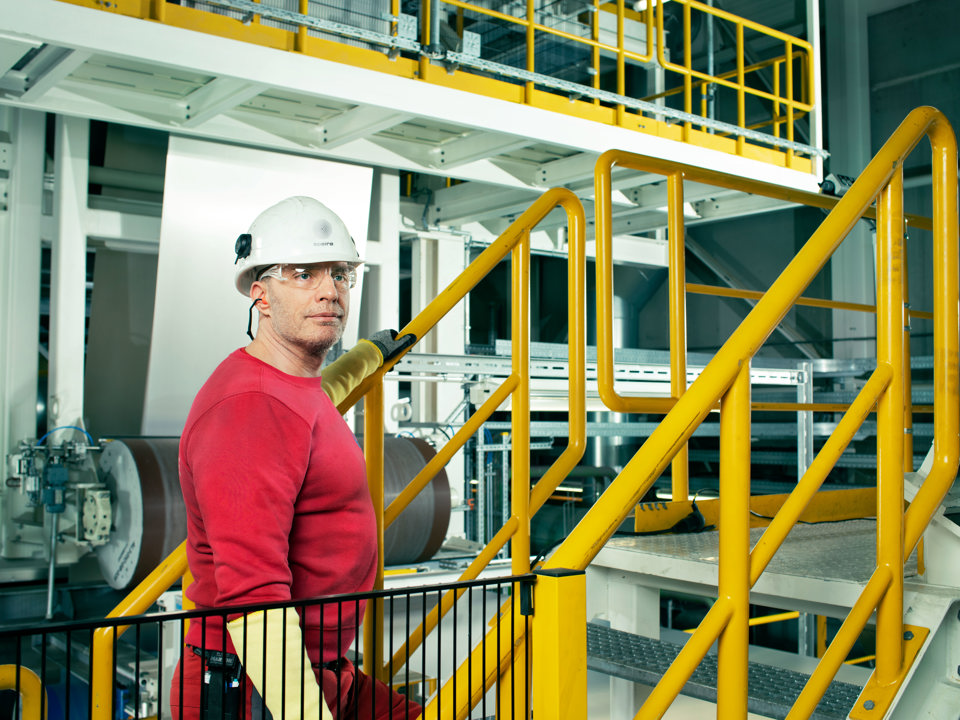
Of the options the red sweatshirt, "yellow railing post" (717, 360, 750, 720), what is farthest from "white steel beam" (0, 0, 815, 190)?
"yellow railing post" (717, 360, 750, 720)

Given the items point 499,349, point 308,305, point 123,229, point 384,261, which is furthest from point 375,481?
point 384,261

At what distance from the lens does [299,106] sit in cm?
605

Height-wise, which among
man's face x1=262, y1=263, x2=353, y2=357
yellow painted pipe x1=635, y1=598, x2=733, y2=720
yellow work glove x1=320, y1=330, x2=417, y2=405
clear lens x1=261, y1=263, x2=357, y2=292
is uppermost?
clear lens x1=261, y1=263, x2=357, y2=292

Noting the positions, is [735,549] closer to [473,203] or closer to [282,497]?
[282,497]

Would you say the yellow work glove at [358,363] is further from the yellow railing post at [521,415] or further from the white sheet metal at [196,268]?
the white sheet metal at [196,268]

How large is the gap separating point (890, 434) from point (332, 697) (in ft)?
4.84

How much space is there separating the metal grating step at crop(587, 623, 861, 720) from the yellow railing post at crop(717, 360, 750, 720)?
0.90ft

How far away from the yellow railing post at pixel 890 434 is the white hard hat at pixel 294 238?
137cm

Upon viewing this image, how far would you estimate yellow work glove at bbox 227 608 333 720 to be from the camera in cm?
173

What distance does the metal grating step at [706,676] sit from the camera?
2.22m

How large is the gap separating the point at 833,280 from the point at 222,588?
12064mm

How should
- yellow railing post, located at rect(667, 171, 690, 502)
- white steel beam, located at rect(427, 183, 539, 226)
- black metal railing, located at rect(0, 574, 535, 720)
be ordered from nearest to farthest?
black metal railing, located at rect(0, 574, 535, 720) < yellow railing post, located at rect(667, 171, 690, 502) < white steel beam, located at rect(427, 183, 539, 226)

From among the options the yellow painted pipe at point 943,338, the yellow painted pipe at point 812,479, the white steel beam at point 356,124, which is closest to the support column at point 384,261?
the white steel beam at point 356,124

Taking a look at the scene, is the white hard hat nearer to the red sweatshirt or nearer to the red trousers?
the red sweatshirt
